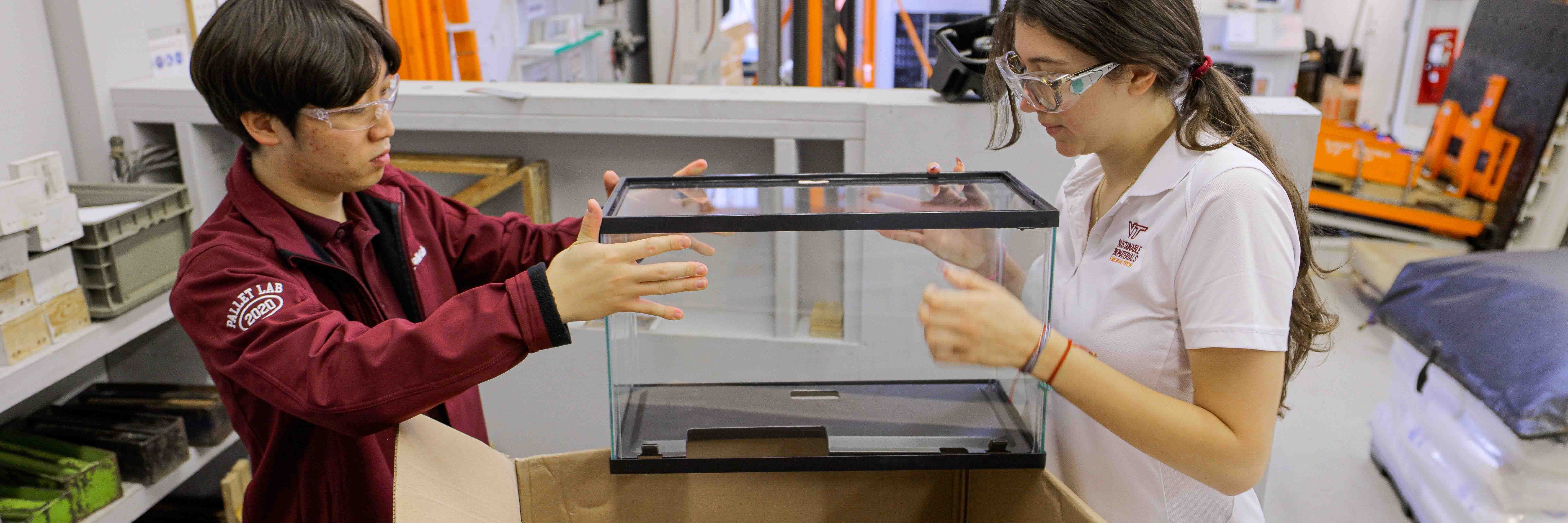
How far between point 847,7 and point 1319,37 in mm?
5311

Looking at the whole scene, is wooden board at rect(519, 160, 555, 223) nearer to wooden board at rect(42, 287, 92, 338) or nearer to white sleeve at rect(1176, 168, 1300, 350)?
wooden board at rect(42, 287, 92, 338)

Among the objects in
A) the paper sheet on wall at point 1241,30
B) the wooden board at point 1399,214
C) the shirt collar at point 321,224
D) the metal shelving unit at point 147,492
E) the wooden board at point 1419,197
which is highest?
the paper sheet on wall at point 1241,30

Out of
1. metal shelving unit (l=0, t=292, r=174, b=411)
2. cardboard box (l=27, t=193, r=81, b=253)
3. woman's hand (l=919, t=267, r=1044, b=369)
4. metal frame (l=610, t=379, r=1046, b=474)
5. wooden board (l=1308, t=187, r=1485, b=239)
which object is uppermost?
woman's hand (l=919, t=267, r=1044, b=369)

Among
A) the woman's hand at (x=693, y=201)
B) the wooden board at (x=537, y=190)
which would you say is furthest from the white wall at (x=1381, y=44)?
the woman's hand at (x=693, y=201)

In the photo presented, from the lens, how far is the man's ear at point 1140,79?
1149 mm

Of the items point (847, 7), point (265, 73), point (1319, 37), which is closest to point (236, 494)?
point (265, 73)

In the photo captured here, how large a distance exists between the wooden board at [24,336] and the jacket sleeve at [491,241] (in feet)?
3.10

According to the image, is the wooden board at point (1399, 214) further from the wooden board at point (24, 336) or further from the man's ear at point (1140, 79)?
the wooden board at point (24, 336)

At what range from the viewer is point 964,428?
1.20 m

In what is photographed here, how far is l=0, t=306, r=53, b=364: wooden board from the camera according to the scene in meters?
1.87

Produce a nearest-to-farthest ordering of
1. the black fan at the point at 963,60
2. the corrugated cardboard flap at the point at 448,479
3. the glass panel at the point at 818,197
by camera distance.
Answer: the corrugated cardboard flap at the point at 448,479 → the glass panel at the point at 818,197 → the black fan at the point at 963,60

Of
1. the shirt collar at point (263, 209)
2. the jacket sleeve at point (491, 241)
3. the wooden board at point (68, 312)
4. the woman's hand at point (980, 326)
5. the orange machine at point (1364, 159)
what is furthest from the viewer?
the orange machine at point (1364, 159)

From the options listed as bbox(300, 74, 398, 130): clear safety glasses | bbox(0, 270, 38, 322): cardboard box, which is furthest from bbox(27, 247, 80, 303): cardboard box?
bbox(300, 74, 398, 130): clear safety glasses

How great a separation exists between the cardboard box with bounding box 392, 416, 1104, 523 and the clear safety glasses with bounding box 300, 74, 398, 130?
0.43m
